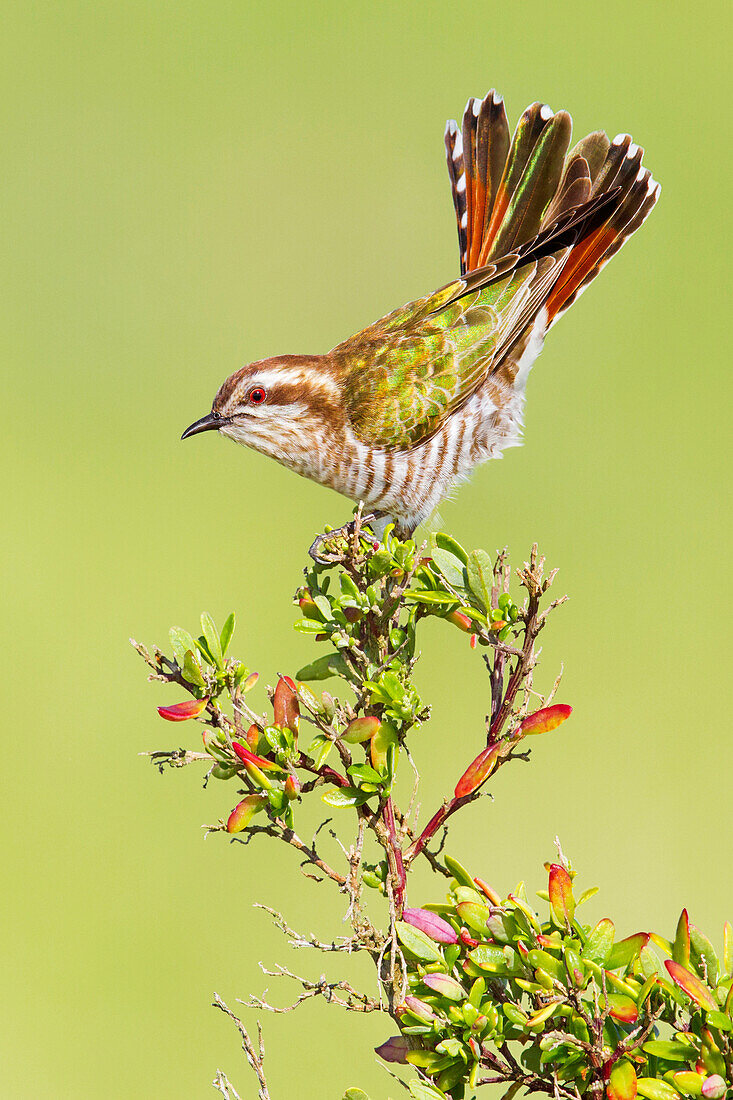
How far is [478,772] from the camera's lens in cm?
162

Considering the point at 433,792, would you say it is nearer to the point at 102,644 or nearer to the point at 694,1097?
the point at 102,644

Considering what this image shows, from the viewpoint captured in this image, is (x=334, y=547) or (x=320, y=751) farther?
(x=334, y=547)

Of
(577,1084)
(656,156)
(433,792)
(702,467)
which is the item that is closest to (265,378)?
(577,1084)

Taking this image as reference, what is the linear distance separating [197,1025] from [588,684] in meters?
3.11

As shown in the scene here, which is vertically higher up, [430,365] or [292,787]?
[430,365]

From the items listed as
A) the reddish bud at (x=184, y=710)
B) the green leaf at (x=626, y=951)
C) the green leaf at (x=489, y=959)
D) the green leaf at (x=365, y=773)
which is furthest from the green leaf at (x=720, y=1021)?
the reddish bud at (x=184, y=710)

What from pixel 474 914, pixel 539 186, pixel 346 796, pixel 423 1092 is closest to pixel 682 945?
pixel 474 914

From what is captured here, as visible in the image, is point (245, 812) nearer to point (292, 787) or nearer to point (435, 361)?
point (292, 787)

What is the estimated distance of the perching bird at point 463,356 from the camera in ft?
11.1

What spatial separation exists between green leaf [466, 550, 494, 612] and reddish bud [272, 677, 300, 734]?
32 centimetres

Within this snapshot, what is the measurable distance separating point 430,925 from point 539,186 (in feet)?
8.91

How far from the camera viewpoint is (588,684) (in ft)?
23.3

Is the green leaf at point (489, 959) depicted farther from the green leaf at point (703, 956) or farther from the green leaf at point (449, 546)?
the green leaf at point (449, 546)

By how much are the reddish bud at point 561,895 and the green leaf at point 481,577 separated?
42cm
